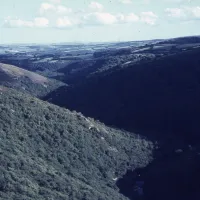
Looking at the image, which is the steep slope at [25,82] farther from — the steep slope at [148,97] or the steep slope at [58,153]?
the steep slope at [58,153]

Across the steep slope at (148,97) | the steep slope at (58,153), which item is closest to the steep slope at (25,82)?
the steep slope at (148,97)

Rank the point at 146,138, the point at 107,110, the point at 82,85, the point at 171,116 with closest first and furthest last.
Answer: the point at 146,138
the point at 171,116
the point at 107,110
the point at 82,85

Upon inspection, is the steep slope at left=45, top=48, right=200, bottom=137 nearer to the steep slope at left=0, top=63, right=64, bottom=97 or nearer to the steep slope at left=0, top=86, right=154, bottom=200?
the steep slope at left=0, top=86, right=154, bottom=200

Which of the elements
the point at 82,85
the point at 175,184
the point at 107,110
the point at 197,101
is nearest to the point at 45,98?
the point at 82,85

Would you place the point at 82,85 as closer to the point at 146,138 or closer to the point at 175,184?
the point at 146,138

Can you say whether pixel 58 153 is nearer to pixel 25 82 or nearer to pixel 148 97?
pixel 148 97

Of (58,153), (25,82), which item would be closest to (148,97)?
(58,153)
